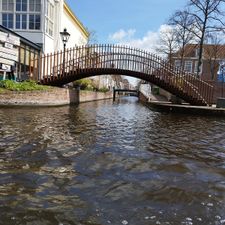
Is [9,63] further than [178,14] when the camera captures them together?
No

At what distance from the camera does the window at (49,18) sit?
126 ft

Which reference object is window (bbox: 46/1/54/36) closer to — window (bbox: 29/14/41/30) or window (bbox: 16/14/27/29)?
window (bbox: 29/14/41/30)

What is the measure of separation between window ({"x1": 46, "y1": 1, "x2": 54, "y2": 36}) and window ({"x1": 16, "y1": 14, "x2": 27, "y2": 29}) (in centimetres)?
236

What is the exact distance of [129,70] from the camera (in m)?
27.4

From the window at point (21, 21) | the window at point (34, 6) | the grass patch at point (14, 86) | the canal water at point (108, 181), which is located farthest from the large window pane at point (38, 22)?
the canal water at point (108, 181)

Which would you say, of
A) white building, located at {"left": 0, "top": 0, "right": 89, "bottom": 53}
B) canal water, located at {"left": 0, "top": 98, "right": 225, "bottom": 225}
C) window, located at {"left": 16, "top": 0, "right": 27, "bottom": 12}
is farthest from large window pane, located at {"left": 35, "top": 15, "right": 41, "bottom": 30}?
canal water, located at {"left": 0, "top": 98, "right": 225, "bottom": 225}

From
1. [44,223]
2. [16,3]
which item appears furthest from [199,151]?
[16,3]

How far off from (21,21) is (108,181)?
114 feet

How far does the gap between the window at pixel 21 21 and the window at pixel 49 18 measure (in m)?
2.36

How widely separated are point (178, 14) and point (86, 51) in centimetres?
995

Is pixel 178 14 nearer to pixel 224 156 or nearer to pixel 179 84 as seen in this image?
pixel 179 84

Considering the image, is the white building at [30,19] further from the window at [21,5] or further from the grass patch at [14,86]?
the grass patch at [14,86]

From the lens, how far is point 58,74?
91.5 feet

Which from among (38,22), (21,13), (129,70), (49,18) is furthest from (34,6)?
(129,70)
